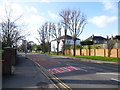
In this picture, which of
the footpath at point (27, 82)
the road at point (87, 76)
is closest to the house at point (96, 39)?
the road at point (87, 76)

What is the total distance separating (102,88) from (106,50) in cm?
3004

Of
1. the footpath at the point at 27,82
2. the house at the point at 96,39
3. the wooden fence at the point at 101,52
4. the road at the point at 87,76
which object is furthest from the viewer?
the house at the point at 96,39

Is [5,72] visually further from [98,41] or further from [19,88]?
[98,41]

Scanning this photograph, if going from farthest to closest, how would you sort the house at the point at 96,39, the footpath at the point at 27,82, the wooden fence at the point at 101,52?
the house at the point at 96,39 < the wooden fence at the point at 101,52 < the footpath at the point at 27,82

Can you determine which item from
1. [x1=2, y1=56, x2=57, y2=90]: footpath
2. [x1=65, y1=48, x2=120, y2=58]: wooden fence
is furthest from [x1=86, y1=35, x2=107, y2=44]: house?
[x1=2, y1=56, x2=57, y2=90]: footpath

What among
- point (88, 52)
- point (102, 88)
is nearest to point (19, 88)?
point (102, 88)

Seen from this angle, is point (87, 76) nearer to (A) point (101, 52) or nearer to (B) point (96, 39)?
(A) point (101, 52)

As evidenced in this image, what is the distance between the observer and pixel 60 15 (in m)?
50.9

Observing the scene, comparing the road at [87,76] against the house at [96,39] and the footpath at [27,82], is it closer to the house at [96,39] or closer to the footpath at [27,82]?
the footpath at [27,82]

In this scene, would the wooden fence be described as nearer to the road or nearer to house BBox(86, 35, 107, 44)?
the road

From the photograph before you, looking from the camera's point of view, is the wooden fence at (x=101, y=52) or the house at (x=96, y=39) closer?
the wooden fence at (x=101, y=52)

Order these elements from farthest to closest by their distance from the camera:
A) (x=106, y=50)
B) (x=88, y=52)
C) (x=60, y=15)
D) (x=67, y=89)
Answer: (x=60, y=15), (x=88, y=52), (x=106, y=50), (x=67, y=89)

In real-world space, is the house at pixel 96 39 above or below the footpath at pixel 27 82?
above

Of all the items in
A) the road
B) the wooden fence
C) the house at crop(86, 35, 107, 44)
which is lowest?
the road
